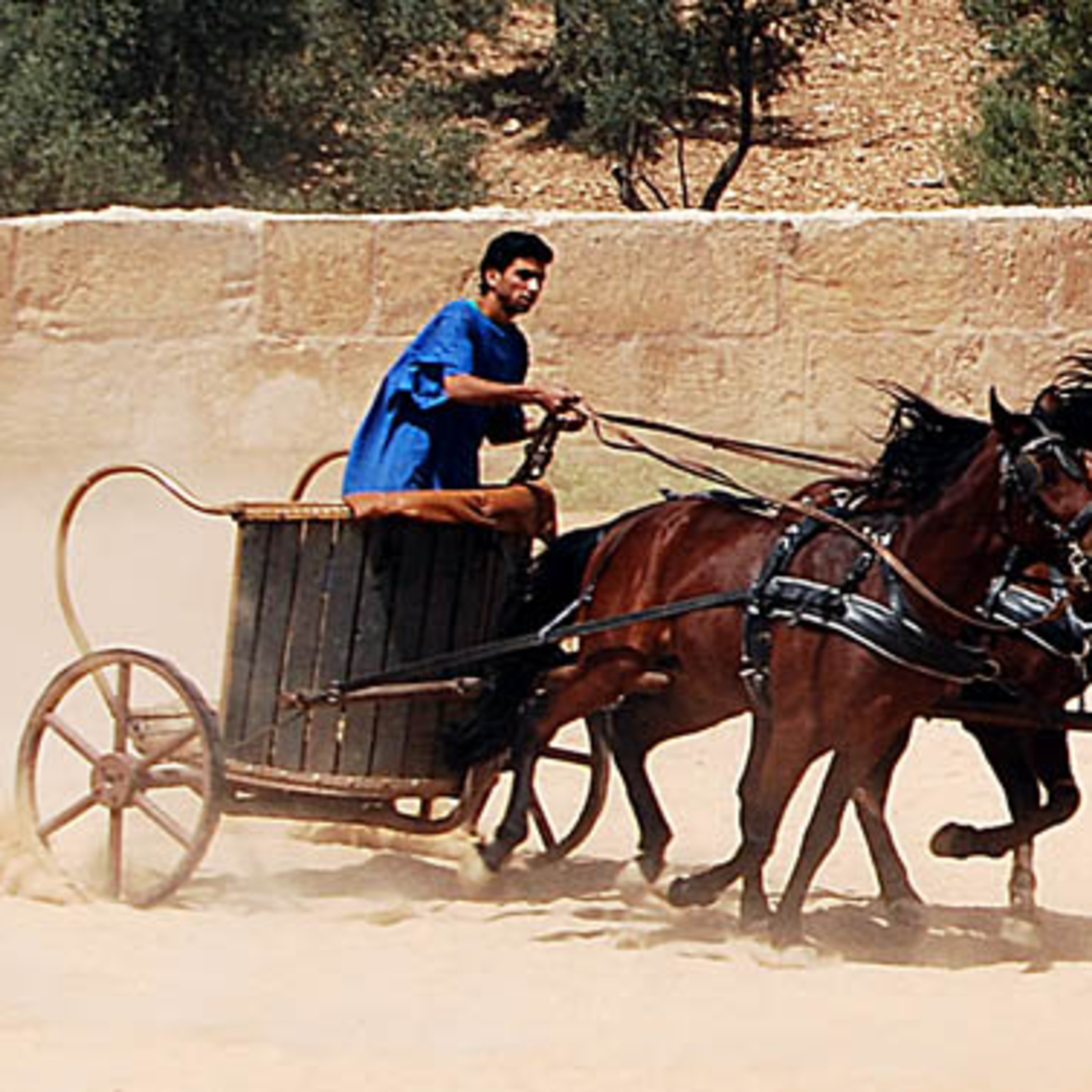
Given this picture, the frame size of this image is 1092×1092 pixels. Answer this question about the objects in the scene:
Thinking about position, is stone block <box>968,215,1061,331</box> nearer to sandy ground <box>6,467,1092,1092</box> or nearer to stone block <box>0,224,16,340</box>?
sandy ground <box>6,467,1092,1092</box>

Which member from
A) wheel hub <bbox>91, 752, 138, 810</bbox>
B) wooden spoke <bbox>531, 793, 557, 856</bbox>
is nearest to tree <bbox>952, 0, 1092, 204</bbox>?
wooden spoke <bbox>531, 793, 557, 856</bbox>

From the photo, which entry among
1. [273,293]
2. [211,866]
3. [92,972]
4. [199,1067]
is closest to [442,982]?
[92,972]

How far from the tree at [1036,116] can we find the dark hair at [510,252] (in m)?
8.77

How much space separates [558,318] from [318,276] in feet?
3.72

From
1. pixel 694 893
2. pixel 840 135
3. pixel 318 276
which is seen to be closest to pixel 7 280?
pixel 318 276

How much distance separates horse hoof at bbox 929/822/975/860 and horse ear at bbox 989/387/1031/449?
1317mm

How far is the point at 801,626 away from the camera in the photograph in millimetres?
7238

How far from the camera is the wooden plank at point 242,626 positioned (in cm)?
774

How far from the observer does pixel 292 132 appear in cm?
2094

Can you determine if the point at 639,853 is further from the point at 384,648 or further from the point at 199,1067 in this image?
the point at 199,1067

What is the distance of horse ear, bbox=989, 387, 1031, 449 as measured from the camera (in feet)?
22.5

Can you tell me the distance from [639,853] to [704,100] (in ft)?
49.3

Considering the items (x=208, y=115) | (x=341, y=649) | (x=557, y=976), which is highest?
(x=208, y=115)

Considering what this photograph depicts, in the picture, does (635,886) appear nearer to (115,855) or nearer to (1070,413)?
(115,855)
